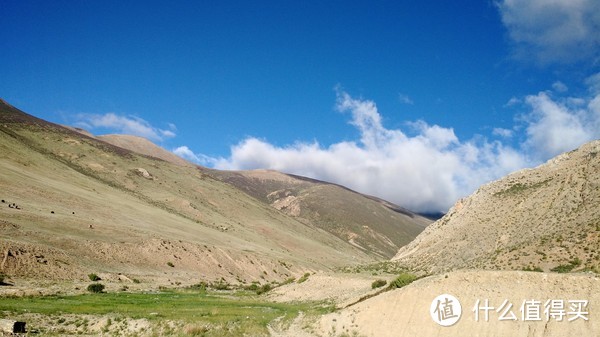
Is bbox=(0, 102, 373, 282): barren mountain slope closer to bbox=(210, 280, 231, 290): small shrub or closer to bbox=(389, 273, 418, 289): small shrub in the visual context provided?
bbox=(210, 280, 231, 290): small shrub

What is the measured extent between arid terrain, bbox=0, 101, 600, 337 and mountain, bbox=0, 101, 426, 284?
14.8 inches

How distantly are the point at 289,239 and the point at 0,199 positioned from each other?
85.0 m

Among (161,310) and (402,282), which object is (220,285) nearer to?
(161,310)

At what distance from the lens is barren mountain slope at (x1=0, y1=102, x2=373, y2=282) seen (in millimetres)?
55528

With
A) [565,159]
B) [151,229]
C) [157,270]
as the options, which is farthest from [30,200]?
[565,159]

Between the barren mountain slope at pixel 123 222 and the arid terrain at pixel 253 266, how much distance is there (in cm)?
39

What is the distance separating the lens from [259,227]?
139625 millimetres

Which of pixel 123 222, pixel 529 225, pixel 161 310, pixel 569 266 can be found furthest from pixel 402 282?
pixel 123 222

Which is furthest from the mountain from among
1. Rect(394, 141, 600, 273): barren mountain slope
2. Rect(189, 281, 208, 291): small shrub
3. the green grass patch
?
Rect(394, 141, 600, 273): barren mountain slope

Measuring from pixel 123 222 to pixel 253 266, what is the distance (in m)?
25.6

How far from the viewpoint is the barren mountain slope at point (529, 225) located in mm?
38094

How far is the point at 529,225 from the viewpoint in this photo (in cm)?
4912

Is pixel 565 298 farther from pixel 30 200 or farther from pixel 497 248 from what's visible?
pixel 30 200

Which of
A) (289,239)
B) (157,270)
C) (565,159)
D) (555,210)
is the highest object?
(565,159)
